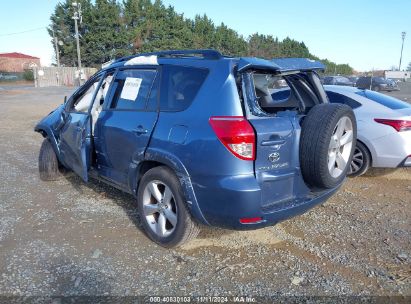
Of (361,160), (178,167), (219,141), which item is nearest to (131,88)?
(178,167)

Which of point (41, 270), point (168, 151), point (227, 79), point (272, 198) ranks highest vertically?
point (227, 79)

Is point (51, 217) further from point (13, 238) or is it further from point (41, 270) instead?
point (41, 270)

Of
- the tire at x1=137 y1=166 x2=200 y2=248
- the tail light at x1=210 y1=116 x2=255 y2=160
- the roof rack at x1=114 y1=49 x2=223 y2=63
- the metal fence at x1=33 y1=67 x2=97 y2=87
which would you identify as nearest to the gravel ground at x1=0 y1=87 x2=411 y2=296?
the tire at x1=137 y1=166 x2=200 y2=248

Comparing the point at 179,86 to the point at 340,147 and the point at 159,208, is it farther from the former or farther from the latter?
the point at 340,147

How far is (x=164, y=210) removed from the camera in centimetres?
353

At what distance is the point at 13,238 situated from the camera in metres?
3.80

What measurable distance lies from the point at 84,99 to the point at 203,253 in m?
2.77

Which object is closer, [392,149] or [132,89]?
[132,89]

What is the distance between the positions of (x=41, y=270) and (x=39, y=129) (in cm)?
313

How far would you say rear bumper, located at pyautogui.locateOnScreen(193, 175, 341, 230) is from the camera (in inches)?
114

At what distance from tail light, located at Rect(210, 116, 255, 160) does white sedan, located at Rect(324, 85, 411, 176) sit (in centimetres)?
306

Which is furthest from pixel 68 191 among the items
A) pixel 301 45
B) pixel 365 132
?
pixel 301 45

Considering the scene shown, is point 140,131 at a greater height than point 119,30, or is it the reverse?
point 119,30

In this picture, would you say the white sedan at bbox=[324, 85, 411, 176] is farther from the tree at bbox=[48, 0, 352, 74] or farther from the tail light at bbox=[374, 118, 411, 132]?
the tree at bbox=[48, 0, 352, 74]
